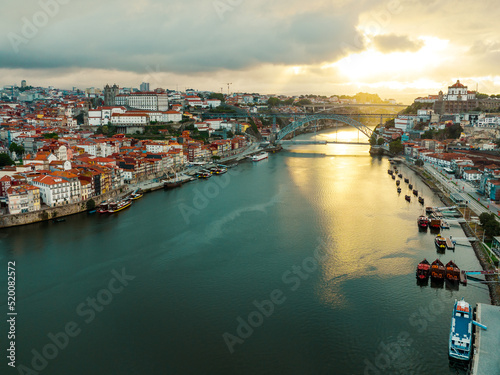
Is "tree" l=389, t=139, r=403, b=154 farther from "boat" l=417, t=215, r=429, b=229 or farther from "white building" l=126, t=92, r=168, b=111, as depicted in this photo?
"white building" l=126, t=92, r=168, b=111

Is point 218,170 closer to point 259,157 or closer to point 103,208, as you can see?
point 259,157

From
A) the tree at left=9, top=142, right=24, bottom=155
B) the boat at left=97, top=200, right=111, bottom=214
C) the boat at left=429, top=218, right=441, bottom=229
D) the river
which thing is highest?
the tree at left=9, top=142, right=24, bottom=155

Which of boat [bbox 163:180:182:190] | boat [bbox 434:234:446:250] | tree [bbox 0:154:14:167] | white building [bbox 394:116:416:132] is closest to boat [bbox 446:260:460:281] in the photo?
boat [bbox 434:234:446:250]

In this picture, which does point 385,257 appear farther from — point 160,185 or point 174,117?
point 174,117

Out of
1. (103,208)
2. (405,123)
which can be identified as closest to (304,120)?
(405,123)

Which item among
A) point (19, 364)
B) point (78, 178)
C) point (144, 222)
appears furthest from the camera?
point (78, 178)

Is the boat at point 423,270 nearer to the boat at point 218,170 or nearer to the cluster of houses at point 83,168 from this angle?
the cluster of houses at point 83,168

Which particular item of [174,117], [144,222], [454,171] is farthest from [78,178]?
[174,117]
